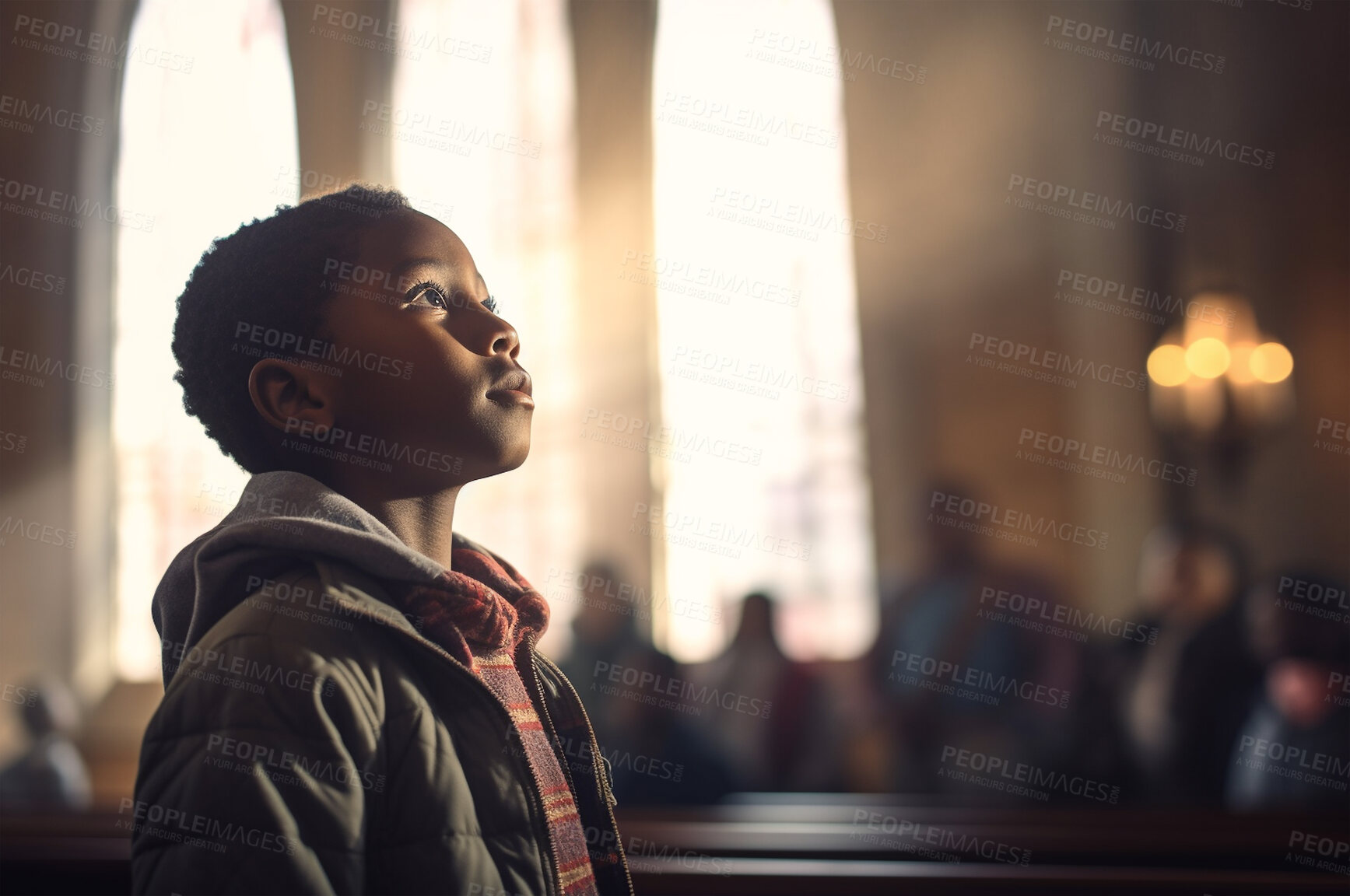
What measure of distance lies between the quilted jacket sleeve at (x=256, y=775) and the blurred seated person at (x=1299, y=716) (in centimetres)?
231

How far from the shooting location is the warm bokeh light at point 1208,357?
406cm

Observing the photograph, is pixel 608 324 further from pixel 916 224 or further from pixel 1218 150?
pixel 1218 150

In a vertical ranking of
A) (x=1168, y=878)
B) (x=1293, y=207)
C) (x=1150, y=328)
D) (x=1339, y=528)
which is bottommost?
(x=1168, y=878)

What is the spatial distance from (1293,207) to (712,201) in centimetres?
307

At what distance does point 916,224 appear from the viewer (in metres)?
5.49

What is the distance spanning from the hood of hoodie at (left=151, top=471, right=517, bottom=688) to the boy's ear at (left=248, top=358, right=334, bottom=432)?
0.16ft

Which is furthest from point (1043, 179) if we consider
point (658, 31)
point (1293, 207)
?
point (658, 31)

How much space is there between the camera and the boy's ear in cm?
82

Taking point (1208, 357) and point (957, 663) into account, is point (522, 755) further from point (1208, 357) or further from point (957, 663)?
point (1208, 357)

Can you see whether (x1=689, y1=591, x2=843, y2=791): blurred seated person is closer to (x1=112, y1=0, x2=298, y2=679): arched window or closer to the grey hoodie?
(x1=112, y1=0, x2=298, y2=679): arched window

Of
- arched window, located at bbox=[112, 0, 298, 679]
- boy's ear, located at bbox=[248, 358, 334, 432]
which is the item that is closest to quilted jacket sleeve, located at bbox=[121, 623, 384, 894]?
boy's ear, located at bbox=[248, 358, 334, 432]

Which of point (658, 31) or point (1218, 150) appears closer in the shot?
point (1218, 150)

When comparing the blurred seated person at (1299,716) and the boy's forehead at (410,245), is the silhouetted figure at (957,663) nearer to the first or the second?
the blurred seated person at (1299,716)

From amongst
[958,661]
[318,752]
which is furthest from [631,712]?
[318,752]
